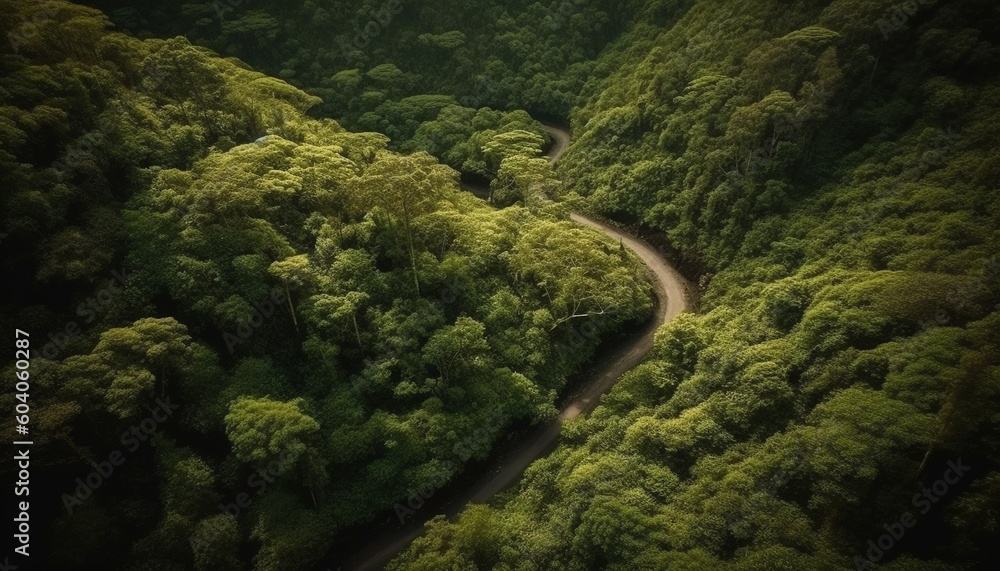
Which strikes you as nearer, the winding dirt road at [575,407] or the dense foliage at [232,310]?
the dense foliage at [232,310]

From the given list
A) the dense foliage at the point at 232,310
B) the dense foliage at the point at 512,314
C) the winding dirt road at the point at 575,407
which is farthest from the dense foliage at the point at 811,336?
the dense foliage at the point at 232,310

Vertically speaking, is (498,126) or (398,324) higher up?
(498,126)

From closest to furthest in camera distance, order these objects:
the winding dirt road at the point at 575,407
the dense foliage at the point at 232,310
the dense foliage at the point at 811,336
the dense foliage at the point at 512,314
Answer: the dense foliage at the point at 811,336 < the dense foliage at the point at 512,314 < the dense foliage at the point at 232,310 < the winding dirt road at the point at 575,407

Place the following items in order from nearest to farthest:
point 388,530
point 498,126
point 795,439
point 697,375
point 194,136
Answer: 1. point 795,439
2. point 388,530
3. point 697,375
4. point 194,136
5. point 498,126

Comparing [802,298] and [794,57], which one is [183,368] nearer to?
[802,298]

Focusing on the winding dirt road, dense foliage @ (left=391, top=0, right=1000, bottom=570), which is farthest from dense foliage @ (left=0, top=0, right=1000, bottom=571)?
the winding dirt road

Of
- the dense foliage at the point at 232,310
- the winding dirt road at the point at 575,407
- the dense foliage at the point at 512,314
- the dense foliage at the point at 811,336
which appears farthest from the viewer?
the winding dirt road at the point at 575,407

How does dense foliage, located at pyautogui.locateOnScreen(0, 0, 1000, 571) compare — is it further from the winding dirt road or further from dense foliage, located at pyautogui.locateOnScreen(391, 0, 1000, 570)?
the winding dirt road

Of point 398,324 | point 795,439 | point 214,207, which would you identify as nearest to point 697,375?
point 795,439

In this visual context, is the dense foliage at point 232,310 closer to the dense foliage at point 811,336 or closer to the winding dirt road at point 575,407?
the winding dirt road at point 575,407
